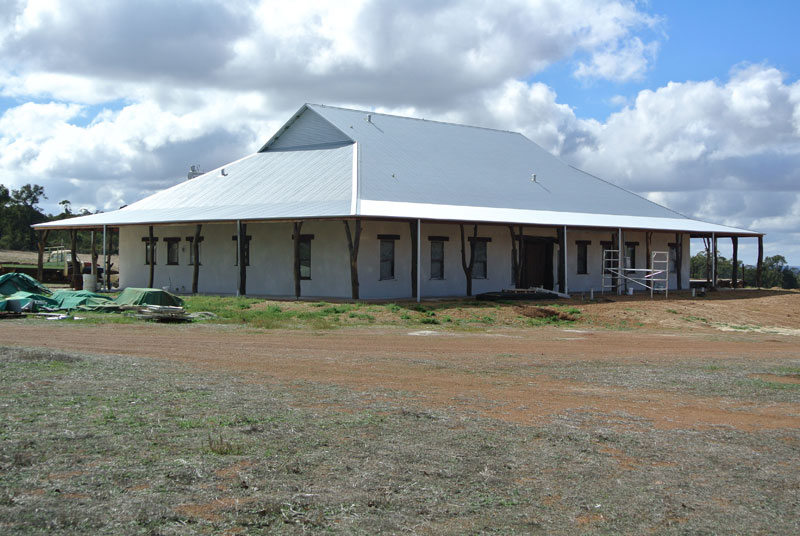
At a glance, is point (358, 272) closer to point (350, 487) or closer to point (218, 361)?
point (218, 361)

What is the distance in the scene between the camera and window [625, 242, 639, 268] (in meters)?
36.4

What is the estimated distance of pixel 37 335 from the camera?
1727cm

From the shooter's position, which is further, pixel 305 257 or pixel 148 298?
pixel 305 257

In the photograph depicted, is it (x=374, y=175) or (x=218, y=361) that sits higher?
(x=374, y=175)

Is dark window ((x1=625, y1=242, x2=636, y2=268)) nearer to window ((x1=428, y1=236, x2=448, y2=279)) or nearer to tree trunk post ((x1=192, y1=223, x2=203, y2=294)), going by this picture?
window ((x1=428, y1=236, x2=448, y2=279))

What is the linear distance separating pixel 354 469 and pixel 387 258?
22032 mm

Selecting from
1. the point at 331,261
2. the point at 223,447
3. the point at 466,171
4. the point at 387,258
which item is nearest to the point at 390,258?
the point at 387,258

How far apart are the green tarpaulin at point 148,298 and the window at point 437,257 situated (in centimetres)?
1001

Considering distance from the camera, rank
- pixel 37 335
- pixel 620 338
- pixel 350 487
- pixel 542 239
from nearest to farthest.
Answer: pixel 350 487 < pixel 37 335 < pixel 620 338 < pixel 542 239

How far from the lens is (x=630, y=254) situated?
36750 mm

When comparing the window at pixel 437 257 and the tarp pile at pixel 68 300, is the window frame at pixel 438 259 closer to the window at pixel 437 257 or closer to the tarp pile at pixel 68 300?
the window at pixel 437 257

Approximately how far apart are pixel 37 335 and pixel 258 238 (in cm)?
1365

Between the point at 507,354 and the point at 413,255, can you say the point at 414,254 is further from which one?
the point at 507,354

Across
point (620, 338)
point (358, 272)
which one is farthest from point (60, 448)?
point (358, 272)
